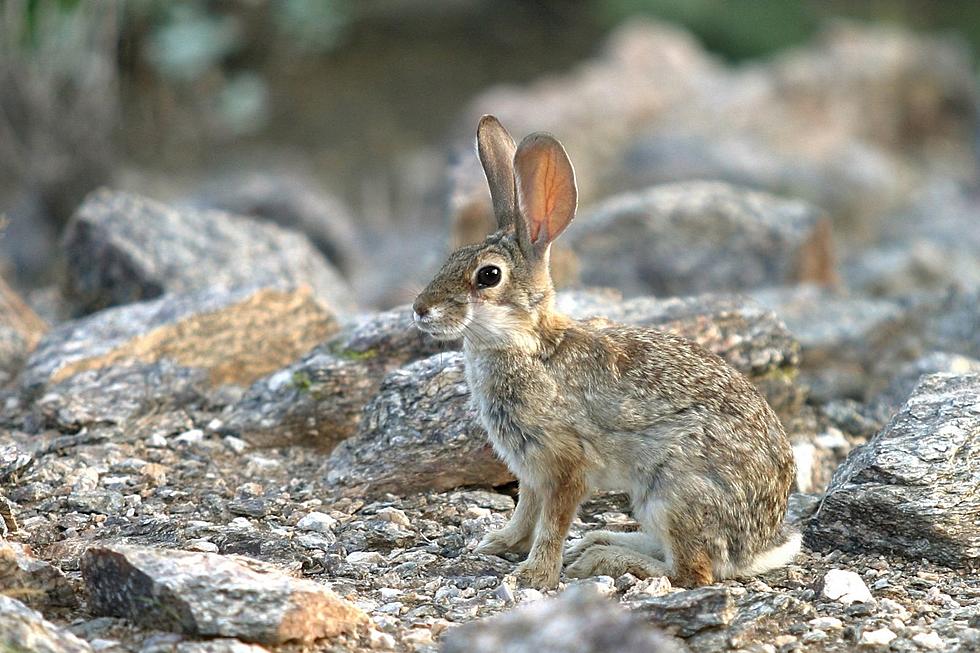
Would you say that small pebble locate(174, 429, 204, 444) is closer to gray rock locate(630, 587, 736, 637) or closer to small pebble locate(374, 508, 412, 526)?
small pebble locate(374, 508, 412, 526)

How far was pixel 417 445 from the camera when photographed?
248 inches

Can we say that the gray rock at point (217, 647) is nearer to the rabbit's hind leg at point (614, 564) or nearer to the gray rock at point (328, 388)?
the rabbit's hind leg at point (614, 564)

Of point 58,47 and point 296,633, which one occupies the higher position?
point 58,47

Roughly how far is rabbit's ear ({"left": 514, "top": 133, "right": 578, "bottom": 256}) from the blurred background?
321 centimetres

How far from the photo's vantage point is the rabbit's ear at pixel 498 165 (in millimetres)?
5953

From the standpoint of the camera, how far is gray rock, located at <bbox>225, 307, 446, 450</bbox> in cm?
689

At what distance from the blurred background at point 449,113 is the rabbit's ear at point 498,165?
3.06 meters

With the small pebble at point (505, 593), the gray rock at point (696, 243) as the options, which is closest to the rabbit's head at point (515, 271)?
the small pebble at point (505, 593)

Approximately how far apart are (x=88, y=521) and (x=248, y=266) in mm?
3947

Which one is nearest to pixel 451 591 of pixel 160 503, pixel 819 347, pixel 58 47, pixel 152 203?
pixel 160 503

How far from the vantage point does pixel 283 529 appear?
19.1ft

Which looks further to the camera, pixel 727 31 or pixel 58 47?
pixel 727 31

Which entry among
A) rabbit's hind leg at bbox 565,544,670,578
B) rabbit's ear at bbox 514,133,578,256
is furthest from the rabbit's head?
rabbit's hind leg at bbox 565,544,670,578

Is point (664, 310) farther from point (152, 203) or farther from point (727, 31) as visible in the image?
point (727, 31)
